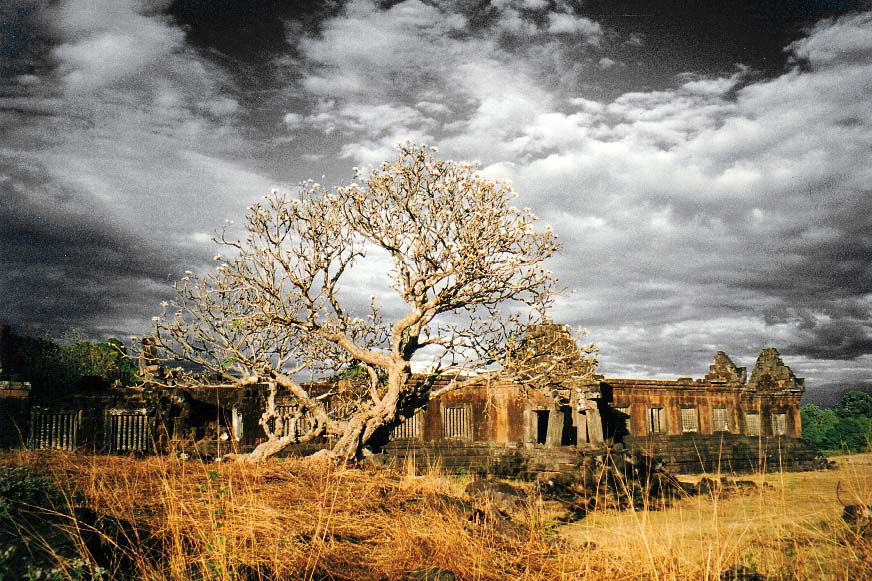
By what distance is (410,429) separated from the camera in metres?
20.5

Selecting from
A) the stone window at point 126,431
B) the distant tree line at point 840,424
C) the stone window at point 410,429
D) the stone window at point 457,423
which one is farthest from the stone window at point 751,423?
the stone window at point 126,431

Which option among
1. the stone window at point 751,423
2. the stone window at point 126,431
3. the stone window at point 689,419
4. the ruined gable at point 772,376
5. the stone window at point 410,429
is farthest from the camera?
the ruined gable at point 772,376

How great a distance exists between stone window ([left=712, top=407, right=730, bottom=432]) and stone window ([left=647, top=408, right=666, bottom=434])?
12.0ft

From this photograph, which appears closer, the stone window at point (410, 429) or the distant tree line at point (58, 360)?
the stone window at point (410, 429)

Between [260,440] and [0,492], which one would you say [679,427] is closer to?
[260,440]

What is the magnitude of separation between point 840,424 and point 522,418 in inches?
1021

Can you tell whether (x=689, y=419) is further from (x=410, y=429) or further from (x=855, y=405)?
(x=855, y=405)

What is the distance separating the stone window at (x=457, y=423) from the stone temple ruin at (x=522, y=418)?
38 millimetres

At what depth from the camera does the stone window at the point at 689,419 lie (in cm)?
2617

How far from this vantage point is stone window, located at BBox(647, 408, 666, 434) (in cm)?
2502

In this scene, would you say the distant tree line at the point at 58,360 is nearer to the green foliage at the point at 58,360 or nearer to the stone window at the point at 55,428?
the green foliage at the point at 58,360

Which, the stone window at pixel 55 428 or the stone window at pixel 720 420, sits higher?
the stone window at pixel 55 428


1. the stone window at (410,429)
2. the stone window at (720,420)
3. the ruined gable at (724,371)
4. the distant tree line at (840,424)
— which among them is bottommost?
the distant tree line at (840,424)

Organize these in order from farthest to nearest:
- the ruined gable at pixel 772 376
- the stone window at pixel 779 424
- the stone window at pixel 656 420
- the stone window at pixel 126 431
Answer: the ruined gable at pixel 772 376
the stone window at pixel 779 424
the stone window at pixel 656 420
the stone window at pixel 126 431
